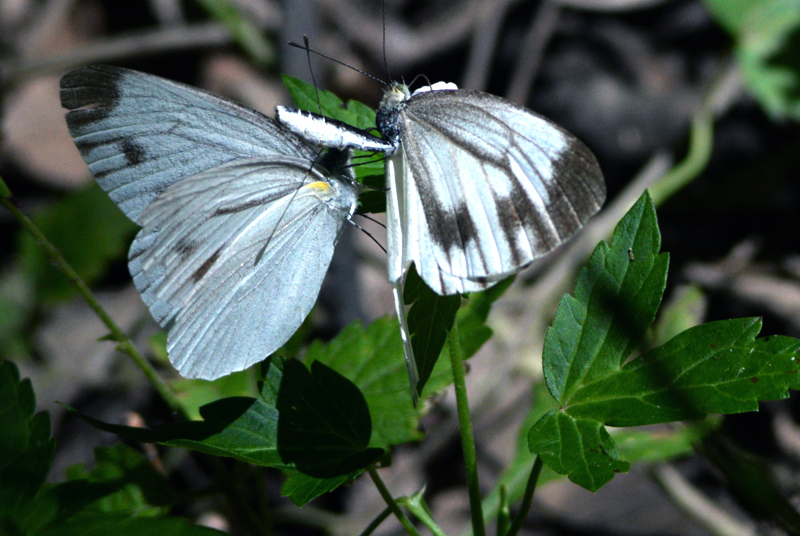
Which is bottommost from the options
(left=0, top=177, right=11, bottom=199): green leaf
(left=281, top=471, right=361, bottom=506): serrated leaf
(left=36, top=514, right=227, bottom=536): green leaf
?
(left=36, top=514, right=227, bottom=536): green leaf

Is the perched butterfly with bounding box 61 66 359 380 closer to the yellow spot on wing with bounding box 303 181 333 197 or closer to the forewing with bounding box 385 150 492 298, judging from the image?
the yellow spot on wing with bounding box 303 181 333 197


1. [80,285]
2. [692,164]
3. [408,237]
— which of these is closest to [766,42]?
[692,164]

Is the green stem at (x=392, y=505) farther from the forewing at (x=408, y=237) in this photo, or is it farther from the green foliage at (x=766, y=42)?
the green foliage at (x=766, y=42)

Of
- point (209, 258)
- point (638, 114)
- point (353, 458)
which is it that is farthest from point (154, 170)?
point (638, 114)

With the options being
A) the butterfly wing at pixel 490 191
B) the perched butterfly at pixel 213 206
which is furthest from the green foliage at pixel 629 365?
the perched butterfly at pixel 213 206

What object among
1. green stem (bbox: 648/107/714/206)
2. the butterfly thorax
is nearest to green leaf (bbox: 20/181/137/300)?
the butterfly thorax

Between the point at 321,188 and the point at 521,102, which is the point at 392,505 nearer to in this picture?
the point at 321,188
